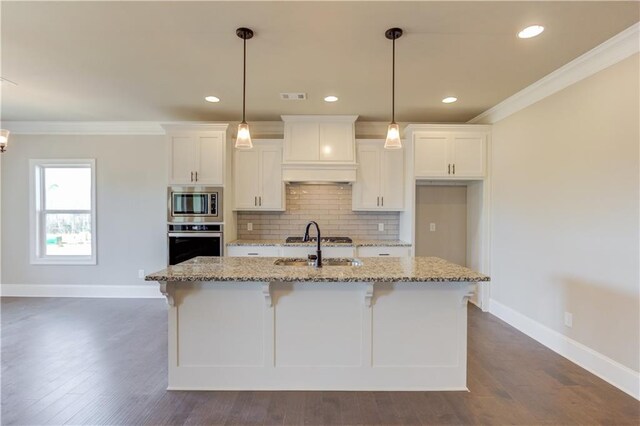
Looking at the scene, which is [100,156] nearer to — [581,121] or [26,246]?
[26,246]

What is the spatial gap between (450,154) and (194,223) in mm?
3481

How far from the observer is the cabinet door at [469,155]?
13.7ft

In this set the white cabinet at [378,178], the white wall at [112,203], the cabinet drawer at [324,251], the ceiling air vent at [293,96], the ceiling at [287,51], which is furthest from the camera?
the white wall at [112,203]

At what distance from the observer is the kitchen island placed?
93.5 inches

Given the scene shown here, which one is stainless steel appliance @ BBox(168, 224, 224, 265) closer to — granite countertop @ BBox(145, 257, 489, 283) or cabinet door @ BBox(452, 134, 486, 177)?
granite countertop @ BBox(145, 257, 489, 283)

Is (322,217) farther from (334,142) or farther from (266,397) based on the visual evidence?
(266,397)

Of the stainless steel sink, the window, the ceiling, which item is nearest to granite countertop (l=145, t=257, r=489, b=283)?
the stainless steel sink

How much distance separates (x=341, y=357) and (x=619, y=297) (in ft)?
7.04

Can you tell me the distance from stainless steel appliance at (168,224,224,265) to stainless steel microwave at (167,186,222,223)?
0.10 metres

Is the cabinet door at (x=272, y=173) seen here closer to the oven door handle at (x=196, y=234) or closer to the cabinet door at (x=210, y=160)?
the cabinet door at (x=210, y=160)

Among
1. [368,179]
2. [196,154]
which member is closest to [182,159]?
[196,154]

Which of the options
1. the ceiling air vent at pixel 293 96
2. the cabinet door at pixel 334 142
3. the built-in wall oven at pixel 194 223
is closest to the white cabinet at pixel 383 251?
the cabinet door at pixel 334 142

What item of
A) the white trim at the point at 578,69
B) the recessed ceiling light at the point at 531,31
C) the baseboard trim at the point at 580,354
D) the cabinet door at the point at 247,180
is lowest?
Answer: the baseboard trim at the point at 580,354

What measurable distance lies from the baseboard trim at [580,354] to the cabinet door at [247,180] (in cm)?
353
